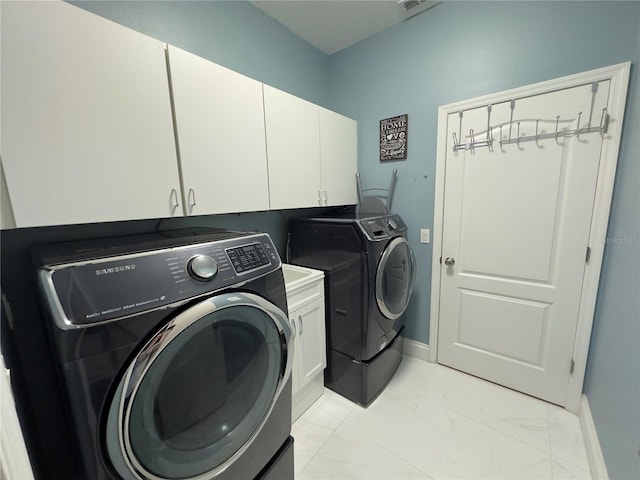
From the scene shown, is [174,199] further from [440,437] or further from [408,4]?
[408,4]

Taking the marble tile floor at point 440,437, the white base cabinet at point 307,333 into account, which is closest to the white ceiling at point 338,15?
the white base cabinet at point 307,333

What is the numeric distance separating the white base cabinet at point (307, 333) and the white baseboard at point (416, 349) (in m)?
0.92

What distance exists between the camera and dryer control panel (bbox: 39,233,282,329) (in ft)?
2.04

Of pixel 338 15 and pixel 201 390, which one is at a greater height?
pixel 338 15

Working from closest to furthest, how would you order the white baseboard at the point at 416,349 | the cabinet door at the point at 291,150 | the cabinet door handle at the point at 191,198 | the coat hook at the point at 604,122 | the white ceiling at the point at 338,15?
the cabinet door handle at the point at 191,198
the coat hook at the point at 604,122
the cabinet door at the point at 291,150
the white ceiling at the point at 338,15
the white baseboard at the point at 416,349

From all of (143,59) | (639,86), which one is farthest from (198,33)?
(639,86)

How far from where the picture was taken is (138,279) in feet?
A: 2.34

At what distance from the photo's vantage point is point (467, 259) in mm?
2004

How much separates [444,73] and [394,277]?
1538 mm

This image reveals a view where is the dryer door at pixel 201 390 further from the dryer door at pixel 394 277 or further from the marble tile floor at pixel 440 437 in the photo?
the dryer door at pixel 394 277

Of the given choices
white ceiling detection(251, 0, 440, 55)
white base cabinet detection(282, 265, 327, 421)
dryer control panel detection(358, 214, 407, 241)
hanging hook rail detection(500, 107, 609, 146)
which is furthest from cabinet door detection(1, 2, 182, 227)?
hanging hook rail detection(500, 107, 609, 146)

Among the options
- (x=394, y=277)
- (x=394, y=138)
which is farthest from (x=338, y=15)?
(x=394, y=277)

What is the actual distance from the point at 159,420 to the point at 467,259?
2.04 metres

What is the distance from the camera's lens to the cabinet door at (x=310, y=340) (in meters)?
1.60
